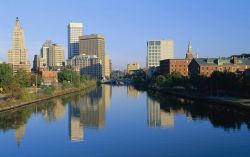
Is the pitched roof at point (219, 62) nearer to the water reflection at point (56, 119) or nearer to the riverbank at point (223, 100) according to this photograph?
the riverbank at point (223, 100)

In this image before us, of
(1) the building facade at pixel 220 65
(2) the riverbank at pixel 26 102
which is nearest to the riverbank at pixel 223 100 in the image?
(1) the building facade at pixel 220 65

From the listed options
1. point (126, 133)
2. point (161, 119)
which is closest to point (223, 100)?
point (161, 119)

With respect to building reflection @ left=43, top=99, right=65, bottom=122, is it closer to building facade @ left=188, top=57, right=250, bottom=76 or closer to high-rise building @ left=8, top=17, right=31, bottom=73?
building facade @ left=188, top=57, right=250, bottom=76

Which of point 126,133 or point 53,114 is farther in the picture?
point 53,114

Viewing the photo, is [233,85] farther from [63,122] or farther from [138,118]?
[63,122]

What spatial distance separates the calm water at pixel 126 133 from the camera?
2739 centimetres

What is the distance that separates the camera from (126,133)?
34.4m

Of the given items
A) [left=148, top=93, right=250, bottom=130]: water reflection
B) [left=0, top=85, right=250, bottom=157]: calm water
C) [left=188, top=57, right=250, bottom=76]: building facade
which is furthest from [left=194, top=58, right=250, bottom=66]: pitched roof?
[left=0, top=85, right=250, bottom=157]: calm water

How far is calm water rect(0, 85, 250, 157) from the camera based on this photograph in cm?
2739

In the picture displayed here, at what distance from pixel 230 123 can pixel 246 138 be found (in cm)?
762

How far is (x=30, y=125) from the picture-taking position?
3972 cm

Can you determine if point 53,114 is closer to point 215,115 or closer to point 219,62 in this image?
point 215,115

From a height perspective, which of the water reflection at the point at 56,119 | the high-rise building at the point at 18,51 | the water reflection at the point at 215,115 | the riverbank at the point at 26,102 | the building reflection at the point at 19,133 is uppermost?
the high-rise building at the point at 18,51

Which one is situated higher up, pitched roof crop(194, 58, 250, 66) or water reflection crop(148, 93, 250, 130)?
pitched roof crop(194, 58, 250, 66)
